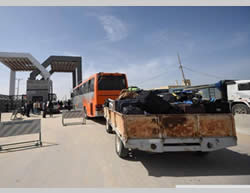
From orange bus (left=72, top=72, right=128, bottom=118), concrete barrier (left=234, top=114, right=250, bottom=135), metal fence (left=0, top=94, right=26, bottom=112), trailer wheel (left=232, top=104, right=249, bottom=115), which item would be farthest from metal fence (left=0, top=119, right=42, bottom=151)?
metal fence (left=0, top=94, right=26, bottom=112)

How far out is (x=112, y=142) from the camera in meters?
4.97

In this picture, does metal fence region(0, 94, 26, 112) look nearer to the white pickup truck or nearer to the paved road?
the paved road

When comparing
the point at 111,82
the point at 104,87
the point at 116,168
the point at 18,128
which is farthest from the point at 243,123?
the point at 18,128

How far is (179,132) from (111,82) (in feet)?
20.0

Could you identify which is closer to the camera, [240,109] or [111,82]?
[111,82]

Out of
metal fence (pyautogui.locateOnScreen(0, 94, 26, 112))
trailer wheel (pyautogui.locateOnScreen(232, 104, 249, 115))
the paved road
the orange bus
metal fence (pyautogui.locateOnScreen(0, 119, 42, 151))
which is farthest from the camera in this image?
metal fence (pyautogui.locateOnScreen(0, 94, 26, 112))

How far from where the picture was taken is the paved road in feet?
8.25

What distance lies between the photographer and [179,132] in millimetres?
2799

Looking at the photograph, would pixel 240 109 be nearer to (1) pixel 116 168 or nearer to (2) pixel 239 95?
(2) pixel 239 95

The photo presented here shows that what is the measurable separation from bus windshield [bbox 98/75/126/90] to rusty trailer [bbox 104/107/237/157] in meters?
5.59

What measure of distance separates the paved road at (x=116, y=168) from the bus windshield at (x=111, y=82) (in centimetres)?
454

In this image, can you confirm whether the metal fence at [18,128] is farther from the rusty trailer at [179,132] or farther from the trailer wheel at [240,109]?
the trailer wheel at [240,109]

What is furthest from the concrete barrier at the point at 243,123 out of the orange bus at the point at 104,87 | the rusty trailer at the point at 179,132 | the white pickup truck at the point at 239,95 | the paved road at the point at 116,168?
the orange bus at the point at 104,87

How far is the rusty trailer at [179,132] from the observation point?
2.73m
